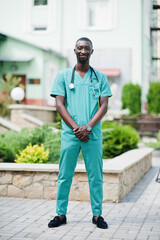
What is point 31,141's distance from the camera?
8.34 meters

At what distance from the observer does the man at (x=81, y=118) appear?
15.5 ft

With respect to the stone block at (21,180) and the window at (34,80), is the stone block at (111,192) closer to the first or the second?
the stone block at (21,180)

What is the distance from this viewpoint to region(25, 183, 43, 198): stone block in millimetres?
6434

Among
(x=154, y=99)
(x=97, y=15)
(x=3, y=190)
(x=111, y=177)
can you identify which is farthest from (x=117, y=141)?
(x=97, y=15)

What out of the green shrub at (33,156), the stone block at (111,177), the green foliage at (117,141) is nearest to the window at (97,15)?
the green foliage at (117,141)

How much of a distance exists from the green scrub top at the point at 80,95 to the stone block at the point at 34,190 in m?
1.90

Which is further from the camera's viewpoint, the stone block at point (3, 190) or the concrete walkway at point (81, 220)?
the stone block at point (3, 190)

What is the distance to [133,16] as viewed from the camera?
2245 cm

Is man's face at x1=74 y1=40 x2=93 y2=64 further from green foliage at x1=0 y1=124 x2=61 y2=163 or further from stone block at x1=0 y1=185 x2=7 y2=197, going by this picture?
green foliage at x1=0 y1=124 x2=61 y2=163

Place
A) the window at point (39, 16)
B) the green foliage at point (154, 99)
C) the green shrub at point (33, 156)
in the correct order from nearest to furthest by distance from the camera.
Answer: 1. the green shrub at point (33, 156)
2. the green foliage at point (154, 99)
3. the window at point (39, 16)

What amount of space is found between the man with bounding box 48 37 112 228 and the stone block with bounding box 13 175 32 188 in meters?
1.69

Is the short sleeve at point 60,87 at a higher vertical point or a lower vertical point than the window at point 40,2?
lower

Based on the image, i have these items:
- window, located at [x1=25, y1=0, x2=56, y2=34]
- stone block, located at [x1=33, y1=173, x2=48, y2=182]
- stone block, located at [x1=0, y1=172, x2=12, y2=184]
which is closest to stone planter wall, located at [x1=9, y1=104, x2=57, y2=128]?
stone block, located at [x1=0, y1=172, x2=12, y2=184]

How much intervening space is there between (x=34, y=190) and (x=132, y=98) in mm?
15572
